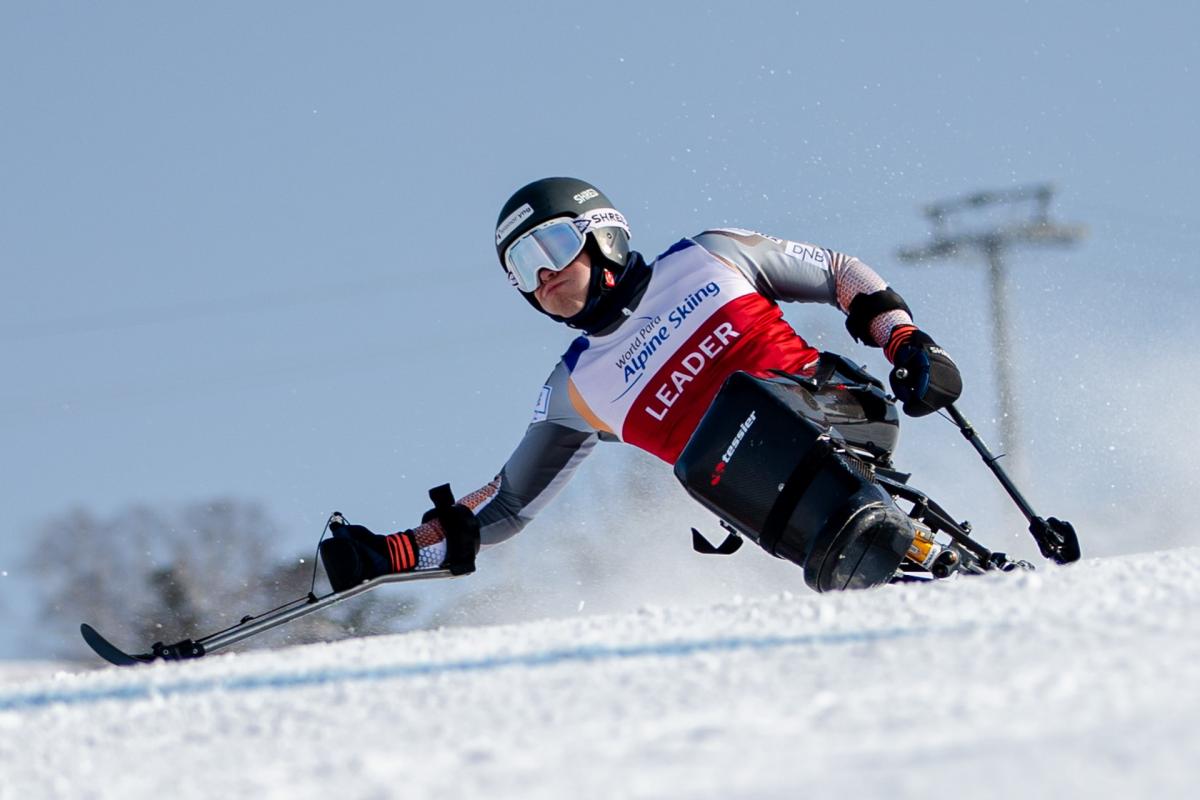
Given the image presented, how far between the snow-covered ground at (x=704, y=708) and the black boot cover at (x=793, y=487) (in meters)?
1.25

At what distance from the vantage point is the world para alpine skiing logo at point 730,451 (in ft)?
14.6

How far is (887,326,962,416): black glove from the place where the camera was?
4.61m

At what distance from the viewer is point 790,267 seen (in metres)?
5.20

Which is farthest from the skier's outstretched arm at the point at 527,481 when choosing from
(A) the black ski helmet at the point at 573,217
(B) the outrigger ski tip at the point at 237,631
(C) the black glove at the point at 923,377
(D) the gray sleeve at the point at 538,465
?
(C) the black glove at the point at 923,377

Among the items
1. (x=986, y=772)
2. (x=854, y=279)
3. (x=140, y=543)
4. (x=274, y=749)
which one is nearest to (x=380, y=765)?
(x=274, y=749)

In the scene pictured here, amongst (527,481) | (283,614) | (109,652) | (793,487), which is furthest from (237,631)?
(793,487)

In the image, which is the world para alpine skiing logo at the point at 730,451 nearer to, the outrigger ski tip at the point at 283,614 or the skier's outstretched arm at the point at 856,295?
the skier's outstretched arm at the point at 856,295

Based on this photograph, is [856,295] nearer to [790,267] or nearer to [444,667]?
[790,267]

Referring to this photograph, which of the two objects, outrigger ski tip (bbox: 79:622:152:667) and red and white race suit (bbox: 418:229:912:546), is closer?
outrigger ski tip (bbox: 79:622:152:667)

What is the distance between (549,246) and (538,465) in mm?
793

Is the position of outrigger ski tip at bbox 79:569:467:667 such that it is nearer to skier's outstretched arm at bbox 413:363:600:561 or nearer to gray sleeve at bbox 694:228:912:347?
skier's outstretched arm at bbox 413:363:600:561

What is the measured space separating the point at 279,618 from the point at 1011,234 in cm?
1704

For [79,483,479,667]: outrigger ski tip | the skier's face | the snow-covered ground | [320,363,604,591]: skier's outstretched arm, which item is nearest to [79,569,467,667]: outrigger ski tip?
[79,483,479,667]: outrigger ski tip

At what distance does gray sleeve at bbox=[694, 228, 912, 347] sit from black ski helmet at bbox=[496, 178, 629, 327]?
30cm
